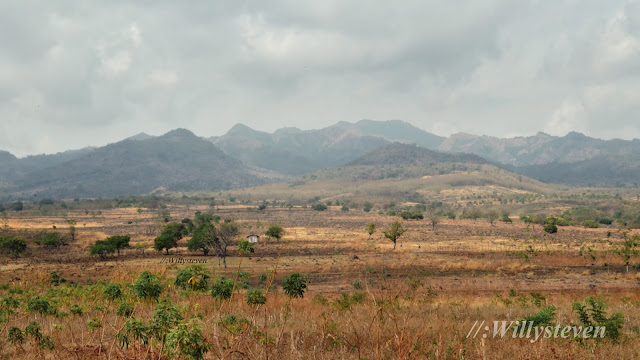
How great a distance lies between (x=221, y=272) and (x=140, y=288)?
24.2 m

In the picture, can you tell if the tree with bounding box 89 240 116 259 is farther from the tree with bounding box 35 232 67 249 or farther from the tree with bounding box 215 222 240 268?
the tree with bounding box 215 222 240 268

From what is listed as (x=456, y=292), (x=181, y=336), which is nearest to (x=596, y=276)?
(x=456, y=292)

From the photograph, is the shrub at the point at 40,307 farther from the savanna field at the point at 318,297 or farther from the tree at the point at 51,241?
the tree at the point at 51,241

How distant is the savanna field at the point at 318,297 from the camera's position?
23.7 ft

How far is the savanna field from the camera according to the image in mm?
7234

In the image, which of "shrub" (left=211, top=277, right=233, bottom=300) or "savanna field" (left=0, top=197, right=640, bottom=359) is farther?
"shrub" (left=211, top=277, right=233, bottom=300)

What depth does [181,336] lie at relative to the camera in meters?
5.73

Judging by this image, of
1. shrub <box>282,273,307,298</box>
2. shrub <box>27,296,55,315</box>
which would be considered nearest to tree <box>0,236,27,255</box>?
shrub <box>27,296,55,315</box>

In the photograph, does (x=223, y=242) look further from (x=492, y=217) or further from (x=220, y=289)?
(x=492, y=217)

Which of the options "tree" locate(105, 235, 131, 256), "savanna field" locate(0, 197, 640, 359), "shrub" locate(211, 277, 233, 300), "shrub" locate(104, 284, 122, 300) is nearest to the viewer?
"savanna field" locate(0, 197, 640, 359)

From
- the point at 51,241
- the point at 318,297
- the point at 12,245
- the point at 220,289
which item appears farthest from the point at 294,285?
the point at 51,241

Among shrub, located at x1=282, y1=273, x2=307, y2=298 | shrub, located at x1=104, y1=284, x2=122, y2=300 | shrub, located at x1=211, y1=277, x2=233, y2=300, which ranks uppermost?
shrub, located at x1=211, y1=277, x2=233, y2=300

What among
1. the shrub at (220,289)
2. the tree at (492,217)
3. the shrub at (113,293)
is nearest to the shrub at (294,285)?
the shrub at (220,289)

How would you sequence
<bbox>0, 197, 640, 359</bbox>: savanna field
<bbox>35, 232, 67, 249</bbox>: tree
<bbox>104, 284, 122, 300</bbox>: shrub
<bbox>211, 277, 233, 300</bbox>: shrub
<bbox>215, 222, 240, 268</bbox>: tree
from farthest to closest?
<bbox>35, 232, 67, 249</bbox>: tree
<bbox>215, 222, 240, 268</bbox>: tree
<bbox>104, 284, 122, 300</bbox>: shrub
<bbox>211, 277, 233, 300</bbox>: shrub
<bbox>0, 197, 640, 359</bbox>: savanna field
